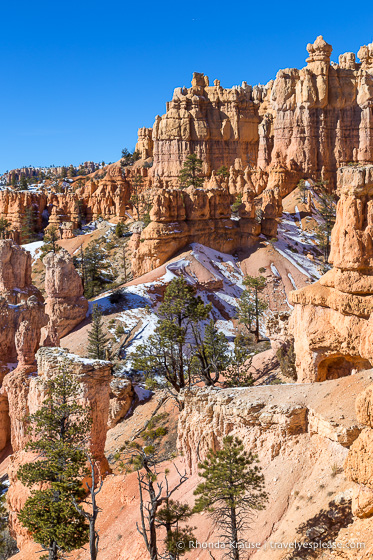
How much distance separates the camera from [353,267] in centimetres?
1966

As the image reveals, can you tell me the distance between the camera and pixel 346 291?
19875mm

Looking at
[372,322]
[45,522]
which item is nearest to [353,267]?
[372,322]

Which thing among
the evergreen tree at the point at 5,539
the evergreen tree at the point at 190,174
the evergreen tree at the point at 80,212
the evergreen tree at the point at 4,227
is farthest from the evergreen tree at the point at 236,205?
the evergreen tree at the point at 5,539

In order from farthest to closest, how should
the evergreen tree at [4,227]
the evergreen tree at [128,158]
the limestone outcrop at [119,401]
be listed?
the evergreen tree at [128,158]
the evergreen tree at [4,227]
the limestone outcrop at [119,401]

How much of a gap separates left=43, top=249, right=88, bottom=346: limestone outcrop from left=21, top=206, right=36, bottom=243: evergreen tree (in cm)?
5249

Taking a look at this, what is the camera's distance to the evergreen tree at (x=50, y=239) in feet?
289

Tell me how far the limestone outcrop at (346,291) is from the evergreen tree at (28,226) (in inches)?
3242

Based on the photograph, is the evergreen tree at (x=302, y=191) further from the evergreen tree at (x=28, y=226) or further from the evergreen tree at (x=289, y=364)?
the evergreen tree at (x=289, y=364)

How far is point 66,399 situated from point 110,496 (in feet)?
14.3

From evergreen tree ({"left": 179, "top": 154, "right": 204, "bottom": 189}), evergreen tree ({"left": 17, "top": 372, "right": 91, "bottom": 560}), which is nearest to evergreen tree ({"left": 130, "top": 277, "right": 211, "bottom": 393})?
evergreen tree ({"left": 17, "top": 372, "right": 91, "bottom": 560})

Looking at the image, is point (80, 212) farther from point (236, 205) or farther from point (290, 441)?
point (290, 441)

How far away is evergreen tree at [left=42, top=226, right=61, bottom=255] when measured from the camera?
87.9 meters

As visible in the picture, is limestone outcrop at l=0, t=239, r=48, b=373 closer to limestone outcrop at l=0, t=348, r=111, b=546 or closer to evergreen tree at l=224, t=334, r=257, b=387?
limestone outcrop at l=0, t=348, r=111, b=546

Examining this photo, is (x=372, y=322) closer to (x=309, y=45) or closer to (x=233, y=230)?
(x=233, y=230)
